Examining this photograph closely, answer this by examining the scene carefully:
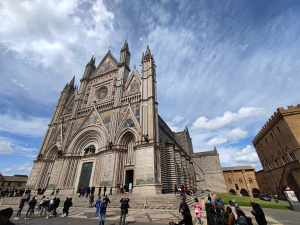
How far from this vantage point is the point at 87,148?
68.8 feet

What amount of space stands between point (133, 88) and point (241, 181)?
40.4m

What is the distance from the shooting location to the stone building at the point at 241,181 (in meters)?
38.7

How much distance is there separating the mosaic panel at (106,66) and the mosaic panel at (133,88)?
6970mm

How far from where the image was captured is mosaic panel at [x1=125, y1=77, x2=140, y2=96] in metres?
21.2

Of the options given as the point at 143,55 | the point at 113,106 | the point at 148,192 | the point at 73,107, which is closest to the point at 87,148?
the point at 113,106

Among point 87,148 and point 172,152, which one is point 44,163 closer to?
point 87,148

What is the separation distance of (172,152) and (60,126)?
18899 mm

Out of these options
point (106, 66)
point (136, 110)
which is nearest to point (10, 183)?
point (106, 66)

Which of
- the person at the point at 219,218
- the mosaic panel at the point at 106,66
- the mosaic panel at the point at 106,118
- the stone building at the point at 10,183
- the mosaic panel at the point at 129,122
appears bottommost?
the person at the point at 219,218

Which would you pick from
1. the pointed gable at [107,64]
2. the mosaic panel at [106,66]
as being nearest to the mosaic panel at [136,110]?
the pointed gable at [107,64]

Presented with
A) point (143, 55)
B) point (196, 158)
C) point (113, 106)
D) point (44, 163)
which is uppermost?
point (143, 55)

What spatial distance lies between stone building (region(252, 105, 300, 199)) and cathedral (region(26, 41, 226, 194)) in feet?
41.7

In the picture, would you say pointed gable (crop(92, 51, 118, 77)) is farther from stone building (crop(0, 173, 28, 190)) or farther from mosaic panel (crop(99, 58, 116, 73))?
stone building (crop(0, 173, 28, 190))

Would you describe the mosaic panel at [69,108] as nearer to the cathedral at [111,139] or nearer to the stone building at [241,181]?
the cathedral at [111,139]
